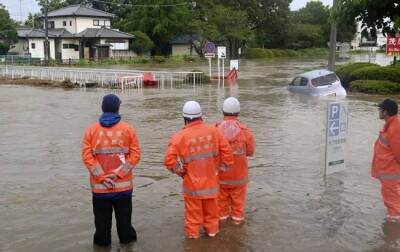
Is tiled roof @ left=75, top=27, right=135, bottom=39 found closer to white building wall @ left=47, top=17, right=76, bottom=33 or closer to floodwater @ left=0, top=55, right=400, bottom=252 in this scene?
white building wall @ left=47, top=17, right=76, bottom=33

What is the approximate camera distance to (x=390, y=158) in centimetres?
559

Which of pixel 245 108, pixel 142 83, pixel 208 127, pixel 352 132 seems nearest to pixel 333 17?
pixel 208 127

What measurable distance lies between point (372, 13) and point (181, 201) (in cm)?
363

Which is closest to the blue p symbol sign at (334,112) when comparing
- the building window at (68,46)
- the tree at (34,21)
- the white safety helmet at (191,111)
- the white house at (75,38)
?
the white safety helmet at (191,111)

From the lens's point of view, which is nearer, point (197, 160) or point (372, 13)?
point (372, 13)

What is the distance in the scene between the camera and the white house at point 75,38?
57188 mm

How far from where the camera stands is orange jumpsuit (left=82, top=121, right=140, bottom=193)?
475 centimetres

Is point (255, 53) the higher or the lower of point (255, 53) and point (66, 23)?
the lower

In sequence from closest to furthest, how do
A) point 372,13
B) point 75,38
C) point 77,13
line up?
point 372,13
point 75,38
point 77,13

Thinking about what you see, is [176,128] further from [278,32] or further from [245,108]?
[278,32]

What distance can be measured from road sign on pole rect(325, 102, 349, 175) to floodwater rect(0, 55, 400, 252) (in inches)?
11.0

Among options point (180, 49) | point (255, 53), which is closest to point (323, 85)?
point (180, 49)

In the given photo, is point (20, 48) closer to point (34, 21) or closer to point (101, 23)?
point (101, 23)

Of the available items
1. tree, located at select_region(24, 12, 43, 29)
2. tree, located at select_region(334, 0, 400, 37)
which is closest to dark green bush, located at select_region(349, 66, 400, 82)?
tree, located at select_region(334, 0, 400, 37)
